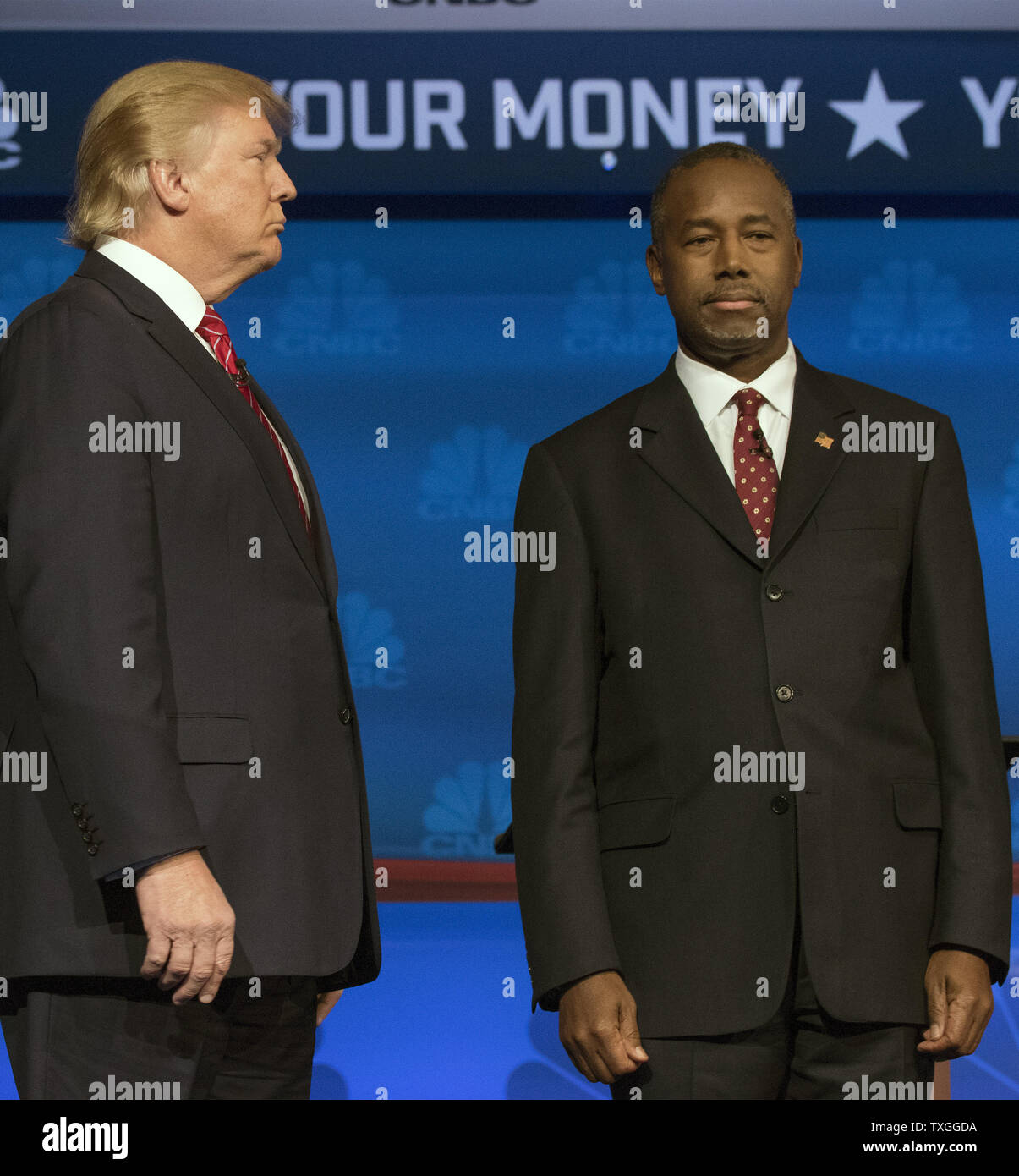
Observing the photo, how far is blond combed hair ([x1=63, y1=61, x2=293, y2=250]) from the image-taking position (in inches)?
85.5

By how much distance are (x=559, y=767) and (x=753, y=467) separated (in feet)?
1.66

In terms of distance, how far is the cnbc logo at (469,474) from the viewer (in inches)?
163

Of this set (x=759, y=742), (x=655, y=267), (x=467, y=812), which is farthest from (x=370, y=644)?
(x=759, y=742)

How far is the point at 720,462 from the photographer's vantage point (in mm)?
2314

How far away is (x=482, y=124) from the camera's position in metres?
4.15

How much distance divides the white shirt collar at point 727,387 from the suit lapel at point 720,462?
17 mm

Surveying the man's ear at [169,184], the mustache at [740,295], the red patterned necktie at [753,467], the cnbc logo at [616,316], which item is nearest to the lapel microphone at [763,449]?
the red patterned necktie at [753,467]

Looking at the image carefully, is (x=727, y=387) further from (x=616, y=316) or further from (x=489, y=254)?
(x=489, y=254)

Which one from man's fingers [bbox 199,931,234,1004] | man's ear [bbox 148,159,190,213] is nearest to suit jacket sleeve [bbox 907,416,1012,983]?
man's fingers [bbox 199,931,234,1004]

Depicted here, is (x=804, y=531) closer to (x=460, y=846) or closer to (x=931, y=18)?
(x=460, y=846)

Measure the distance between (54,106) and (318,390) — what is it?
3.11 ft

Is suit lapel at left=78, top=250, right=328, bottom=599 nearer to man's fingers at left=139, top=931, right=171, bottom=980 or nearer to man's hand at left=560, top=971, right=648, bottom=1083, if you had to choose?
man's fingers at left=139, top=931, right=171, bottom=980
